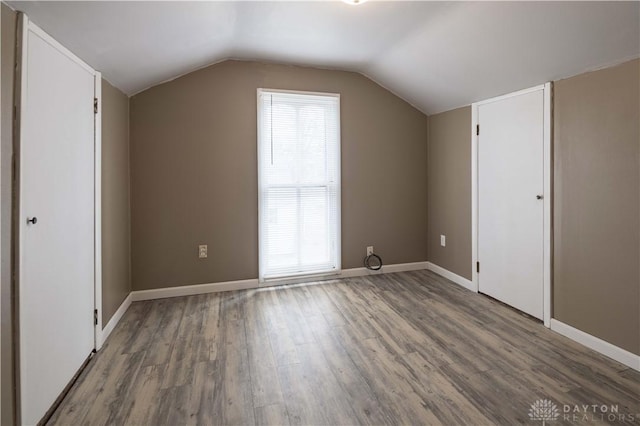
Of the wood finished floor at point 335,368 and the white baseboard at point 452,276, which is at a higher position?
the white baseboard at point 452,276

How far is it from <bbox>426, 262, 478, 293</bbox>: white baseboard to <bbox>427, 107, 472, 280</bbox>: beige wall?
0.04 meters

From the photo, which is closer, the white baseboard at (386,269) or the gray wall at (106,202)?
the gray wall at (106,202)

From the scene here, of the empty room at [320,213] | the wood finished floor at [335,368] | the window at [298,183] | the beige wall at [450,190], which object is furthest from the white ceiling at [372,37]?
the wood finished floor at [335,368]

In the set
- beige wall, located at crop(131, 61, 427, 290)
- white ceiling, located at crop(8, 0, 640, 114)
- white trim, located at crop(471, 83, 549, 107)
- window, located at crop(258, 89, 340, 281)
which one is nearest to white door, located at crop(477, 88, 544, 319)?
white trim, located at crop(471, 83, 549, 107)

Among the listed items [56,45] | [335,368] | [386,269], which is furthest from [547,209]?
[56,45]

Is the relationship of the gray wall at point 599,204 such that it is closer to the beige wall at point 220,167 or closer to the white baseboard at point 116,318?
the beige wall at point 220,167

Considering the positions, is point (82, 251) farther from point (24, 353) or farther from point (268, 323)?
point (268, 323)

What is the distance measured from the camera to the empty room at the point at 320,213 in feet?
5.54

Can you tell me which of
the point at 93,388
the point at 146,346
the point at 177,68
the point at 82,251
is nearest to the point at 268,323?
the point at 146,346

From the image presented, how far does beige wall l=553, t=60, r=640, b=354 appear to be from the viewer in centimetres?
206

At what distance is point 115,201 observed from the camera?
109 inches

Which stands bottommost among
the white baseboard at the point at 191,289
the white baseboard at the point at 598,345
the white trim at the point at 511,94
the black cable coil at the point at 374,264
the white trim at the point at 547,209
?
the white baseboard at the point at 598,345

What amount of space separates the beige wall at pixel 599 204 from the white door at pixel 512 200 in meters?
0.17

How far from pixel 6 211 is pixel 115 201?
1458 mm
